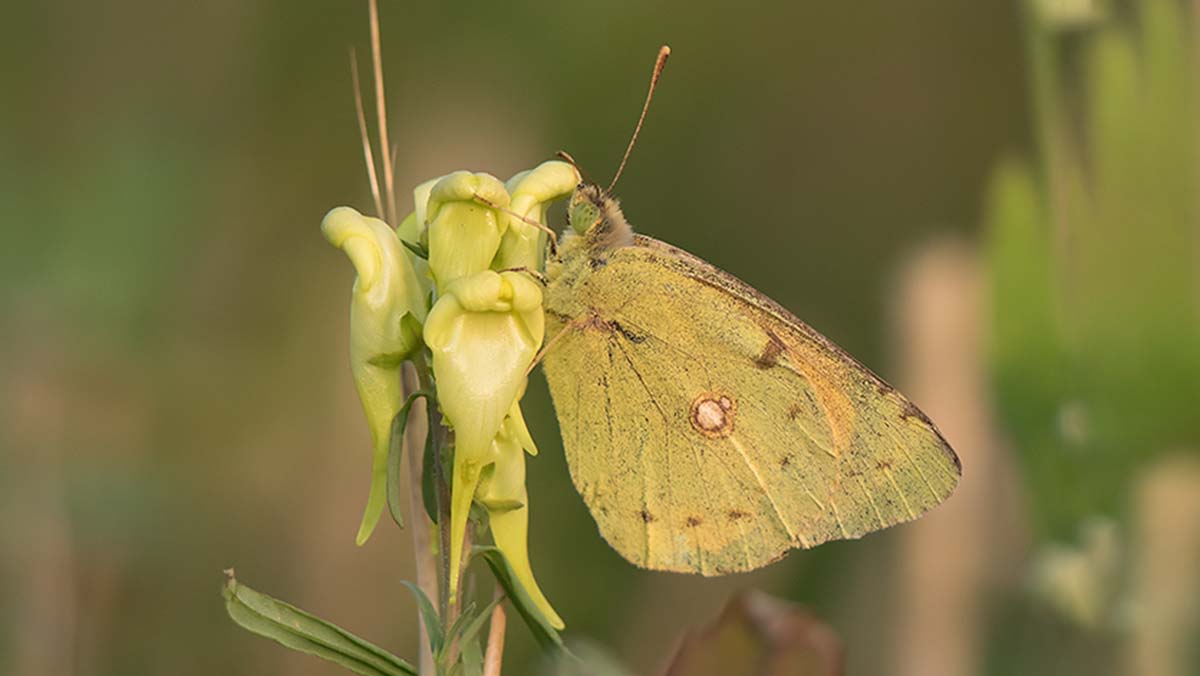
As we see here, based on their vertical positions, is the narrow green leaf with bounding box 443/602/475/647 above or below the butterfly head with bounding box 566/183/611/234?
below

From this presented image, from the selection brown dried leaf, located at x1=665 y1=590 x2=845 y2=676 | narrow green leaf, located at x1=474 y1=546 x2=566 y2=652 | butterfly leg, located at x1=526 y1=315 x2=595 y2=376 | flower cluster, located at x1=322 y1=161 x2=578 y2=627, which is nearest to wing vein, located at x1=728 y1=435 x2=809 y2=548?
butterfly leg, located at x1=526 y1=315 x2=595 y2=376

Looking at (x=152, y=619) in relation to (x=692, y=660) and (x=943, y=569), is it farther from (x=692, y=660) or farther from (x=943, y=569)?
(x=692, y=660)

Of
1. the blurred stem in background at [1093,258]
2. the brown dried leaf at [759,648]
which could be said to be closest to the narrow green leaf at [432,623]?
the brown dried leaf at [759,648]

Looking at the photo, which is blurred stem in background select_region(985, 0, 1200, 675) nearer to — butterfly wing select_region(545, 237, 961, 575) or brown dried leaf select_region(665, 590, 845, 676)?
butterfly wing select_region(545, 237, 961, 575)

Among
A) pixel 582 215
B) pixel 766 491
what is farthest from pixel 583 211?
pixel 766 491

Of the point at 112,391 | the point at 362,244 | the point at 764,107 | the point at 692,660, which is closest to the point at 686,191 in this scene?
the point at 764,107

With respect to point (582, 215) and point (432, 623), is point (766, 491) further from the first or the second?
point (432, 623)

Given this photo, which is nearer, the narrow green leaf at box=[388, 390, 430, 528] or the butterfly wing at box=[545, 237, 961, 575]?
the narrow green leaf at box=[388, 390, 430, 528]
